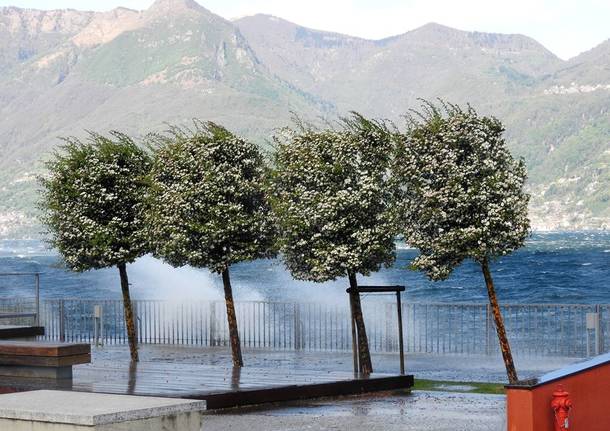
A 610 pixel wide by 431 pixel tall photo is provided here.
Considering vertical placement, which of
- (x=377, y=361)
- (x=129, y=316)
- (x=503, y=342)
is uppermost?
(x=129, y=316)

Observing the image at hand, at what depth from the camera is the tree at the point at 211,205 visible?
28859mm

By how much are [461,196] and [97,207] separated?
9962 millimetres

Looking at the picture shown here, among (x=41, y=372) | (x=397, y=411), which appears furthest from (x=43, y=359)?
(x=397, y=411)

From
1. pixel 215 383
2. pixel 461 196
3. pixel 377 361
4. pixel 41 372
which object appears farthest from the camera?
pixel 377 361

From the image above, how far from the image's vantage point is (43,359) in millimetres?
18922

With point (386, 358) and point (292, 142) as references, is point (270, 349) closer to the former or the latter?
point (386, 358)

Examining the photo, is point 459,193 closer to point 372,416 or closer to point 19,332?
point 372,416

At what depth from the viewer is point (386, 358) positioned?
33.4 metres

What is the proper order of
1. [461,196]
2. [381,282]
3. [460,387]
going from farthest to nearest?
[381,282]
[461,196]
[460,387]

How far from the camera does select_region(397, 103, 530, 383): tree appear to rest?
26.2m

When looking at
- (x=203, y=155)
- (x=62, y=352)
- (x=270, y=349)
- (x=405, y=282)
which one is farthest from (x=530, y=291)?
(x=62, y=352)

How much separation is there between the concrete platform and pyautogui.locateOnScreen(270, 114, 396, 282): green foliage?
15.0m

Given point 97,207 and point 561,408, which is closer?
point 561,408

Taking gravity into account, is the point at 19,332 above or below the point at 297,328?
above
